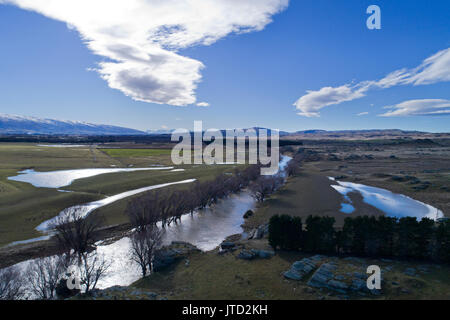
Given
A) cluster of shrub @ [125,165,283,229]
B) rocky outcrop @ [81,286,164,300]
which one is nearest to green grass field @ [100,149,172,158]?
cluster of shrub @ [125,165,283,229]

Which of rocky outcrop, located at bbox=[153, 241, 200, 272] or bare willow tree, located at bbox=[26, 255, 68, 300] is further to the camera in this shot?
rocky outcrop, located at bbox=[153, 241, 200, 272]

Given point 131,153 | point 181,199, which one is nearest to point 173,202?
point 181,199

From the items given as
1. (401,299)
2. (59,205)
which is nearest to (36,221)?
(59,205)

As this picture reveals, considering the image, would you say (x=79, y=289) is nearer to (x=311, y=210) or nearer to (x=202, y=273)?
(x=202, y=273)

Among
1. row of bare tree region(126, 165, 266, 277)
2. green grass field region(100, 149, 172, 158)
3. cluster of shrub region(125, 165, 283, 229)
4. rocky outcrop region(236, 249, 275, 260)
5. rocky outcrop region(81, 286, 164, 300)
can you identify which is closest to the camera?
rocky outcrop region(81, 286, 164, 300)

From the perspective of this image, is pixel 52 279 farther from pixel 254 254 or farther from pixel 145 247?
pixel 254 254

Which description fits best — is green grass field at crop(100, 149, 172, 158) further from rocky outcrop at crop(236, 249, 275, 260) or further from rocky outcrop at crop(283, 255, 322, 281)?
rocky outcrop at crop(283, 255, 322, 281)

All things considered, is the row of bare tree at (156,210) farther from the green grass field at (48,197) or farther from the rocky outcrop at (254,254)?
the rocky outcrop at (254,254)
